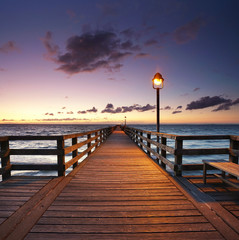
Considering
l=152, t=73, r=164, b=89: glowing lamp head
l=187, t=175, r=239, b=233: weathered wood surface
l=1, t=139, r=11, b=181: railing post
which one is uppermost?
l=152, t=73, r=164, b=89: glowing lamp head

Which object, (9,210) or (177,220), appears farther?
(9,210)

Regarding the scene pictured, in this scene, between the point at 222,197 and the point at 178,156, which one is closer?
the point at 222,197

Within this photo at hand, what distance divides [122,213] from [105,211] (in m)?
0.28

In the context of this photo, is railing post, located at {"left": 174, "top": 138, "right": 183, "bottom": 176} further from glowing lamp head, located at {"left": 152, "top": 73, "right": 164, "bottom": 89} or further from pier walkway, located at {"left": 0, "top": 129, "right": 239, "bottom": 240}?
glowing lamp head, located at {"left": 152, "top": 73, "right": 164, "bottom": 89}

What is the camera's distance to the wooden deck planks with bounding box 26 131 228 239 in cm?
206

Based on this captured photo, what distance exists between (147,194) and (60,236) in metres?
1.72

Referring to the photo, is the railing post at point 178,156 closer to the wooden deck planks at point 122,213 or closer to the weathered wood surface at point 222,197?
the weathered wood surface at point 222,197

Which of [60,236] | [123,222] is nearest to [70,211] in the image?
[60,236]

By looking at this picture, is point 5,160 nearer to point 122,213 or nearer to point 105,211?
point 105,211

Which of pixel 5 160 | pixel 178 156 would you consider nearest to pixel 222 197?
pixel 178 156

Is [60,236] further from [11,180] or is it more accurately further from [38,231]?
[11,180]

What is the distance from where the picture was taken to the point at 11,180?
3.83m

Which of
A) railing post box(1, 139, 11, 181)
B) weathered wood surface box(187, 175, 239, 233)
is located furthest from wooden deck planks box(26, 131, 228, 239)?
railing post box(1, 139, 11, 181)

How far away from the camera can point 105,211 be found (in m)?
2.53
